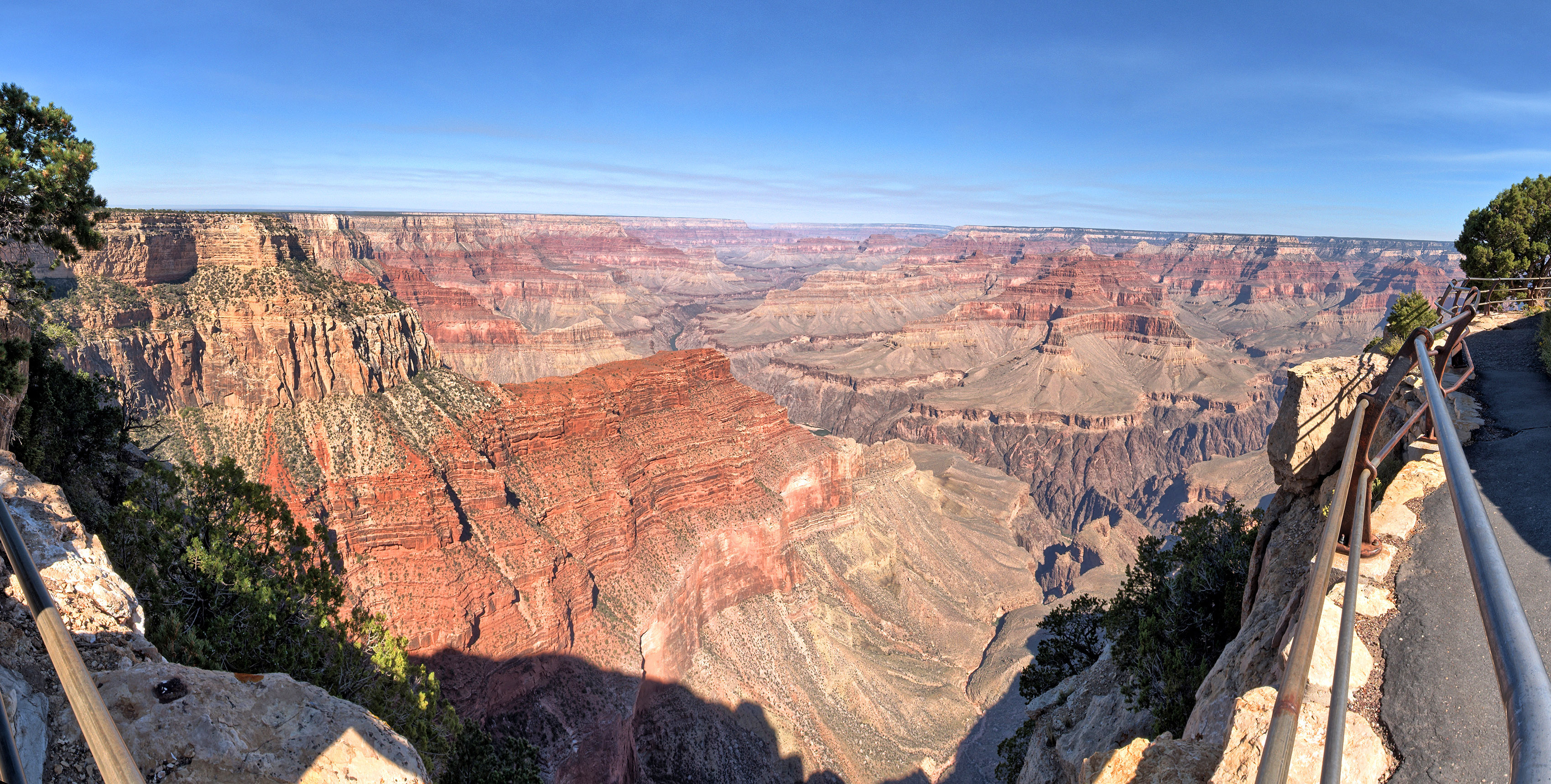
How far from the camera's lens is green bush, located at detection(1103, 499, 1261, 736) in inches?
666

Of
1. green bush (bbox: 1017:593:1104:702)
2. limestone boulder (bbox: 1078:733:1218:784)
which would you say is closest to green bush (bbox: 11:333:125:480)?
limestone boulder (bbox: 1078:733:1218:784)

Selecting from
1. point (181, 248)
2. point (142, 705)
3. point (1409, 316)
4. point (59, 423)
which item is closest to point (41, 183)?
point (59, 423)

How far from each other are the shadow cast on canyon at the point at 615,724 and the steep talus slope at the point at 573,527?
114mm

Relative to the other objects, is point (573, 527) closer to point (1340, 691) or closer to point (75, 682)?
point (75, 682)

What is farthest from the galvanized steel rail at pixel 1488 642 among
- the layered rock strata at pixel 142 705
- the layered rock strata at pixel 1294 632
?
the layered rock strata at pixel 142 705

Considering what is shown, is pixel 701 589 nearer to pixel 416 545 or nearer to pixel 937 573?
pixel 416 545

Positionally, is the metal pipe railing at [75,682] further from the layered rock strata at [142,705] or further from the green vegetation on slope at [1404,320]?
the green vegetation on slope at [1404,320]

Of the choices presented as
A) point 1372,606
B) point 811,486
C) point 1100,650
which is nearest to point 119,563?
point 1372,606

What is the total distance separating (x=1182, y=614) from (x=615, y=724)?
28003 millimetres

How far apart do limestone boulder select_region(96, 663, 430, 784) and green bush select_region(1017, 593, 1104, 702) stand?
26.6 metres

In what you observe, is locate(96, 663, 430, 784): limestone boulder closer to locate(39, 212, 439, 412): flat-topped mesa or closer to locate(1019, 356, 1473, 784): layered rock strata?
locate(1019, 356, 1473, 784): layered rock strata

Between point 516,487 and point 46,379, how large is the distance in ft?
89.0

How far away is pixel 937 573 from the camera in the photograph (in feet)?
239

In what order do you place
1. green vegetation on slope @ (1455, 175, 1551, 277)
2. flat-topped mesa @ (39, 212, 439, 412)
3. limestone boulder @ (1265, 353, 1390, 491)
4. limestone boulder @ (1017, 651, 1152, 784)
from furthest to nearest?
flat-topped mesa @ (39, 212, 439, 412) → green vegetation on slope @ (1455, 175, 1551, 277) → limestone boulder @ (1017, 651, 1152, 784) → limestone boulder @ (1265, 353, 1390, 491)
